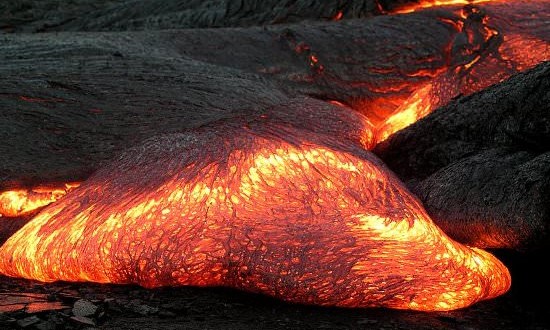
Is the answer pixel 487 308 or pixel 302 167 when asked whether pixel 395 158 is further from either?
pixel 487 308

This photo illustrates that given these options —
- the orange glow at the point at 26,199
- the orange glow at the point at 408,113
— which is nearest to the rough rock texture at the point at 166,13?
the orange glow at the point at 408,113

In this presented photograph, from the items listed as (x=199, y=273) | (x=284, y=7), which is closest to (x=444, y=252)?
(x=199, y=273)

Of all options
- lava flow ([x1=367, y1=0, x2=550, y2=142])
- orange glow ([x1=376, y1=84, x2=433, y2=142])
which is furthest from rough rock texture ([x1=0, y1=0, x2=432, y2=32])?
orange glow ([x1=376, y1=84, x2=433, y2=142])

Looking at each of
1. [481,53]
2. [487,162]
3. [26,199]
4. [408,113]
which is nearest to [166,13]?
[408,113]

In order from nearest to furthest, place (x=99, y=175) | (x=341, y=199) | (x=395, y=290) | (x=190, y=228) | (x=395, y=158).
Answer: (x=395, y=290) → (x=190, y=228) → (x=341, y=199) → (x=99, y=175) → (x=395, y=158)

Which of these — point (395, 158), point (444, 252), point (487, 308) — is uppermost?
→ point (395, 158)

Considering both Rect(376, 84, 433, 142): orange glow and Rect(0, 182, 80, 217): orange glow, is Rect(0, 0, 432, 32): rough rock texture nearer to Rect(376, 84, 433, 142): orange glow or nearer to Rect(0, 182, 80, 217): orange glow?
Rect(376, 84, 433, 142): orange glow

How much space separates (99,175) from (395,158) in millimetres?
1642

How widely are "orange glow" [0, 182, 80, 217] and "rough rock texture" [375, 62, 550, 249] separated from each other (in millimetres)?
1827

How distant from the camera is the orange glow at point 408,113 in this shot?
5250 mm

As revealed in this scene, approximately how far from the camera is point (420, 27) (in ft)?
19.5

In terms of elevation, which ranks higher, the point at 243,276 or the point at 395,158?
the point at 395,158

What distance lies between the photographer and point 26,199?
4.38 meters

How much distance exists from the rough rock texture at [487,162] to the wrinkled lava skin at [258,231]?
174 mm
